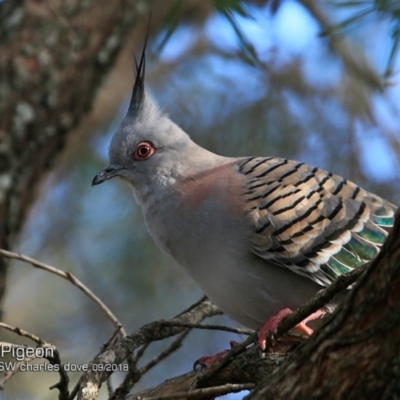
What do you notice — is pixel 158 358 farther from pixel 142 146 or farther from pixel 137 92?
pixel 137 92

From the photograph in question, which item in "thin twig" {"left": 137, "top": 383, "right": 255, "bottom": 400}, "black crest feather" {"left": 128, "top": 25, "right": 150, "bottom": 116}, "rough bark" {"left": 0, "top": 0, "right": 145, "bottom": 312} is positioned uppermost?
"rough bark" {"left": 0, "top": 0, "right": 145, "bottom": 312}

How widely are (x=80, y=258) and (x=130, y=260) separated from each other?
1.57 feet

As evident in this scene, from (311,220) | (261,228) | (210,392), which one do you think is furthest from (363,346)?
(311,220)

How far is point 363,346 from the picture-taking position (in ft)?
6.06

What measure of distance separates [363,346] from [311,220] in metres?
1.76

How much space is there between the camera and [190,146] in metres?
4.28

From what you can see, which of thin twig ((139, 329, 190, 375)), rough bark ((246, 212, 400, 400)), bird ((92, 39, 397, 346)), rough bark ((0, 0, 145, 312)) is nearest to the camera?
rough bark ((246, 212, 400, 400))

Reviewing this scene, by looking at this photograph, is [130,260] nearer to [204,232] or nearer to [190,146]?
[190,146]

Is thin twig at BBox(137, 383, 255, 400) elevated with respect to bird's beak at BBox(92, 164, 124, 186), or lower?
lower

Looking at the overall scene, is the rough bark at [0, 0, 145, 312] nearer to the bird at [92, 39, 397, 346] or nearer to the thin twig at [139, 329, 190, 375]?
the bird at [92, 39, 397, 346]

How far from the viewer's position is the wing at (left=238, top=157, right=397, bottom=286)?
3.45 metres

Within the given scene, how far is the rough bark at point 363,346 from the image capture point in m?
1.80

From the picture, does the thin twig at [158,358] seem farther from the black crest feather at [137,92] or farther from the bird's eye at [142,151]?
the black crest feather at [137,92]

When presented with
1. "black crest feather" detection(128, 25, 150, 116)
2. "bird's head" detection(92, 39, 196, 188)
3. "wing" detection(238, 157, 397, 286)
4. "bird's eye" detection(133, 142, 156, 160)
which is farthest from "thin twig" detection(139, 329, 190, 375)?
"black crest feather" detection(128, 25, 150, 116)
